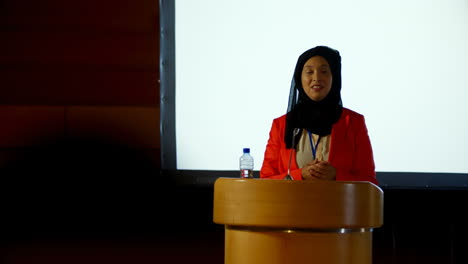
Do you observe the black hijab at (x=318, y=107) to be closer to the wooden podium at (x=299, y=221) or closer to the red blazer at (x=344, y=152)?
the red blazer at (x=344, y=152)

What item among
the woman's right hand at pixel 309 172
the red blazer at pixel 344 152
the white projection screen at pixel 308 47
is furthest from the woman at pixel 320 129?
the white projection screen at pixel 308 47

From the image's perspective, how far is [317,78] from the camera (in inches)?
73.5

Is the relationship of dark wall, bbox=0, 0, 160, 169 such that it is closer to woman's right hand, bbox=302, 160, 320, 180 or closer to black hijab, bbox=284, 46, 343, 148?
black hijab, bbox=284, 46, 343, 148

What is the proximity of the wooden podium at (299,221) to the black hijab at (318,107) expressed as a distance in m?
0.55

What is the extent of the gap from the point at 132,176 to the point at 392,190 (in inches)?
55.2

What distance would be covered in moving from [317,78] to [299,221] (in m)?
0.68

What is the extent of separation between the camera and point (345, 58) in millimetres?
3043

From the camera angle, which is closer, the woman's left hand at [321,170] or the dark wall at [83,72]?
the woman's left hand at [321,170]

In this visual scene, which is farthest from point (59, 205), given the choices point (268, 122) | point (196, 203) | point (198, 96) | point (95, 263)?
point (268, 122)

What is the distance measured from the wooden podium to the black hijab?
0.55m

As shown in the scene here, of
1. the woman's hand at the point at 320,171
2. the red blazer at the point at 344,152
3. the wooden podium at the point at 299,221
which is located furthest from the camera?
the red blazer at the point at 344,152

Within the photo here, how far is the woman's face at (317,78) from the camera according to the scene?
188 centimetres

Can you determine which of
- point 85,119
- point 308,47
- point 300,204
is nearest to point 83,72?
point 85,119

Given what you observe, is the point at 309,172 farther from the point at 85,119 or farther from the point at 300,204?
the point at 85,119
